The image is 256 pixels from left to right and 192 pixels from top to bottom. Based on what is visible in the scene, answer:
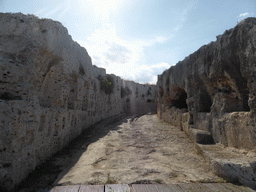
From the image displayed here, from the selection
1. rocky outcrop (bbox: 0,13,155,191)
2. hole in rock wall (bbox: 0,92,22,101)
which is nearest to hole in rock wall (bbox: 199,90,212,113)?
rocky outcrop (bbox: 0,13,155,191)

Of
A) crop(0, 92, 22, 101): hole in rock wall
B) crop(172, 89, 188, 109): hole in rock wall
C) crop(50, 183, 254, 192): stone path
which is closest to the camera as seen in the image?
crop(50, 183, 254, 192): stone path

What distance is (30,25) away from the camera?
145 inches

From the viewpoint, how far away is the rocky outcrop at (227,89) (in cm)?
318

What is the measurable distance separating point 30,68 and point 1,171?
2.18m

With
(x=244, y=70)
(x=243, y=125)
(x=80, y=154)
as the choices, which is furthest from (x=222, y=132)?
(x=80, y=154)

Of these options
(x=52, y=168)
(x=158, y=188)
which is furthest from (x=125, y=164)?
(x=52, y=168)

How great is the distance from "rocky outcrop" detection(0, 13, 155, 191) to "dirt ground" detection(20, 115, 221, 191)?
43 centimetres

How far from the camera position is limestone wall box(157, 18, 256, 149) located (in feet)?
10.5

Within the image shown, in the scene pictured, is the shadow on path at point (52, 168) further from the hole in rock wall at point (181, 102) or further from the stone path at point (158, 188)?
the hole in rock wall at point (181, 102)

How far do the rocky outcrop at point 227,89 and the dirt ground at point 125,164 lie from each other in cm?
87

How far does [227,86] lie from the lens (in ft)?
14.1

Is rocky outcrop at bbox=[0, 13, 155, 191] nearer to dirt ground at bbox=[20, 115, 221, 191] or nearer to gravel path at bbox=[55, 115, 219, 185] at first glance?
dirt ground at bbox=[20, 115, 221, 191]

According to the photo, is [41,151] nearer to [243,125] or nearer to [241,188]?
[241,188]

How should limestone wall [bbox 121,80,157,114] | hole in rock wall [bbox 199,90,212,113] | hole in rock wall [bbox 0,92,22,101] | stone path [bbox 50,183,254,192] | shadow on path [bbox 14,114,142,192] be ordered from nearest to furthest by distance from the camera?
stone path [bbox 50,183,254,192]
shadow on path [bbox 14,114,142,192]
hole in rock wall [bbox 0,92,22,101]
hole in rock wall [bbox 199,90,212,113]
limestone wall [bbox 121,80,157,114]
